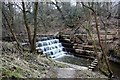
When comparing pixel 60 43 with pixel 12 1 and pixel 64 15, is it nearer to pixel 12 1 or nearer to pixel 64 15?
pixel 64 15

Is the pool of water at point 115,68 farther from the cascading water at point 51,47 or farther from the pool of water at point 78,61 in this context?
the cascading water at point 51,47

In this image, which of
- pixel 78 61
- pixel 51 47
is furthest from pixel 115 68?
pixel 51 47

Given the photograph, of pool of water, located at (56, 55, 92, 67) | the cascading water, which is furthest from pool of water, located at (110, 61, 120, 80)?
the cascading water

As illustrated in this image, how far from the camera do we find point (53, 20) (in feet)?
A: 27.9

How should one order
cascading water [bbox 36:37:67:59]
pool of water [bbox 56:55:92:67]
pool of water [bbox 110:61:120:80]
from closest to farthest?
pool of water [bbox 110:61:120:80]
pool of water [bbox 56:55:92:67]
cascading water [bbox 36:37:67:59]

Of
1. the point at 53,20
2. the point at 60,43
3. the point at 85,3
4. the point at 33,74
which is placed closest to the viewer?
the point at 33,74

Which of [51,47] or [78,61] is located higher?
[51,47]

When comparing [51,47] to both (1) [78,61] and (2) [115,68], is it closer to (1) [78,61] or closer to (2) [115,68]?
(1) [78,61]

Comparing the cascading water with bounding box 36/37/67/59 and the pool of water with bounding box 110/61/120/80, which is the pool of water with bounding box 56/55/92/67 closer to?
the cascading water with bounding box 36/37/67/59

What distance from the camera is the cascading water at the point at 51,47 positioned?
775cm

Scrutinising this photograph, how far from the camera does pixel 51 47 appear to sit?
8211mm

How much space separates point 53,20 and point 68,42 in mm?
1238

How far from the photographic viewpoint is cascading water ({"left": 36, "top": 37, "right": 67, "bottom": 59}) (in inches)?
305

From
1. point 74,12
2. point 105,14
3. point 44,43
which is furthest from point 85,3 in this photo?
point 44,43
